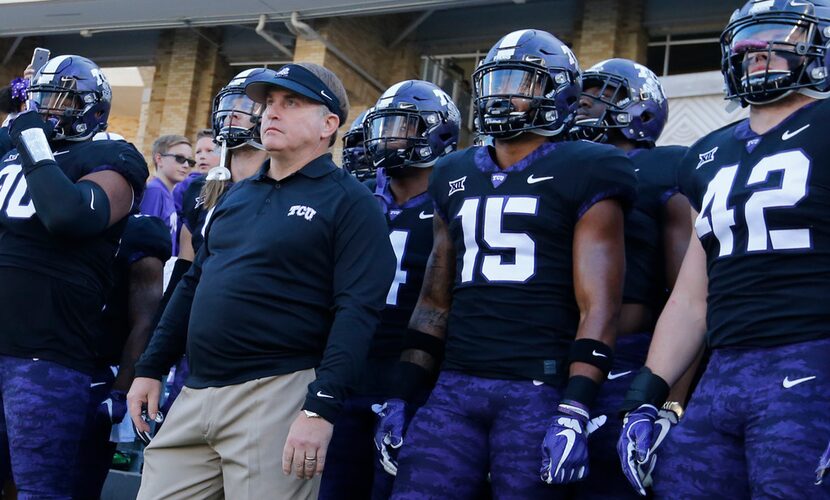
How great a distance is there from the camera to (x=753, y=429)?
113 inches

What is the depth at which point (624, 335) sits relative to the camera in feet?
13.0

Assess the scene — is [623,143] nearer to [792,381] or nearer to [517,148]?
[517,148]

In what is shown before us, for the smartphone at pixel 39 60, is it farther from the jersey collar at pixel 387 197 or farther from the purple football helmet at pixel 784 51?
the purple football helmet at pixel 784 51

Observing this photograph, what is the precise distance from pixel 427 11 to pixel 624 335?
1130 cm

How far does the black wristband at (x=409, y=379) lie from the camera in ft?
12.7

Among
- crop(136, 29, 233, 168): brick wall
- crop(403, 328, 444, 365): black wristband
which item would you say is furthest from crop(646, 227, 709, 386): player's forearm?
crop(136, 29, 233, 168): brick wall

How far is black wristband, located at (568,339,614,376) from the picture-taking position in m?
3.39

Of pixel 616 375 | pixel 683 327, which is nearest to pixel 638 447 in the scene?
pixel 683 327

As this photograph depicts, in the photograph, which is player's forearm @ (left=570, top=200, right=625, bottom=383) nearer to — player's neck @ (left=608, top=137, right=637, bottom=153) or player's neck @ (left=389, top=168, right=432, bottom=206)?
player's neck @ (left=608, top=137, right=637, bottom=153)

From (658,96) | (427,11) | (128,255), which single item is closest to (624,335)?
(658,96)

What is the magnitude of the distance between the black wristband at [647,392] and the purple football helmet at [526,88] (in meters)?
1.03

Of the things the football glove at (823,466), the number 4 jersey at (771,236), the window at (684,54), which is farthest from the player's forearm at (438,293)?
the window at (684,54)

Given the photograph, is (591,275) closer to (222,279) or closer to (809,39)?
(809,39)

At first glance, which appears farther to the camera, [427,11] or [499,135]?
[427,11]
